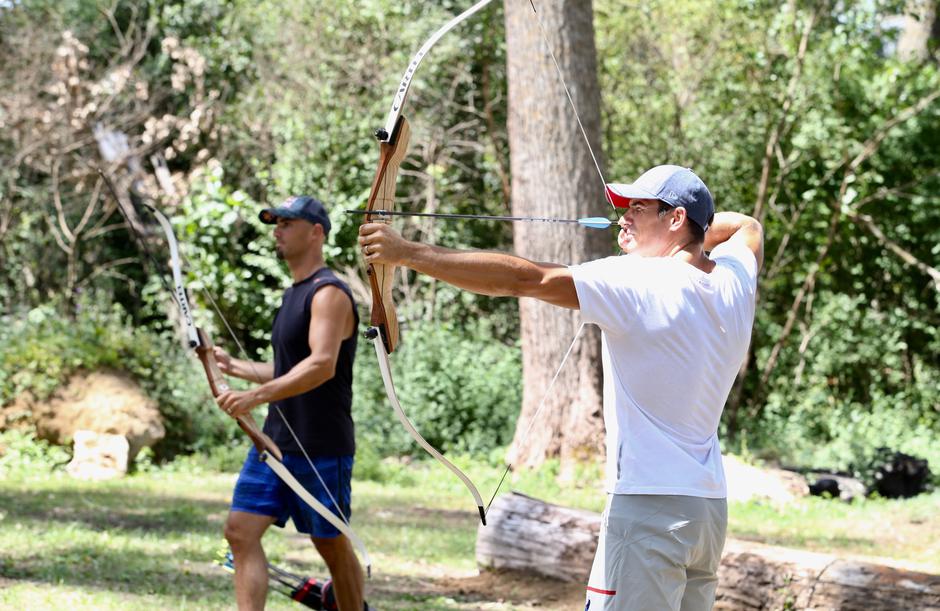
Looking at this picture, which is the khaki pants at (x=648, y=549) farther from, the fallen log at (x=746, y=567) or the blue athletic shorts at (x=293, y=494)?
the fallen log at (x=746, y=567)

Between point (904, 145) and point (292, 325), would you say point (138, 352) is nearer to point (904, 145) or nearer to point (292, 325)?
point (292, 325)

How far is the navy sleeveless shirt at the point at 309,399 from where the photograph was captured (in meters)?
4.39

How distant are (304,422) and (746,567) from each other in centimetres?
244

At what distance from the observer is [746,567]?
5.55 metres

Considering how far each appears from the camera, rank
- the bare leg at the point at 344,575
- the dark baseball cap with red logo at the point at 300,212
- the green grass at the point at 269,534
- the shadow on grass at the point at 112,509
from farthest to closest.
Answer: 1. the shadow on grass at the point at 112,509
2. the green grass at the point at 269,534
3. the dark baseball cap with red logo at the point at 300,212
4. the bare leg at the point at 344,575

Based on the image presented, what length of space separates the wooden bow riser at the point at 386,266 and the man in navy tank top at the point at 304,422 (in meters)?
1.01

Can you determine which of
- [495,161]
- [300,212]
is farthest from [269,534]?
[495,161]

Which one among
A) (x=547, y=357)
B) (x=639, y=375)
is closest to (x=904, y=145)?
(x=547, y=357)

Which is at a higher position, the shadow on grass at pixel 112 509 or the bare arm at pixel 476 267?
the bare arm at pixel 476 267

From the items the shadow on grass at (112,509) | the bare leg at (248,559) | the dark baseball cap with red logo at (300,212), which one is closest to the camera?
the bare leg at (248,559)

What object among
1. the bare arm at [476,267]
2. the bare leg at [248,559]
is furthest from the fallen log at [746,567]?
the bare arm at [476,267]

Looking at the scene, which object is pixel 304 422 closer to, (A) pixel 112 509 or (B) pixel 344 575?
(B) pixel 344 575

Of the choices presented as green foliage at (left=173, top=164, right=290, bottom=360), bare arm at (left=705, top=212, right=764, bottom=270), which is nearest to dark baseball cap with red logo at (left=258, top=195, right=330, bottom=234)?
bare arm at (left=705, top=212, right=764, bottom=270)

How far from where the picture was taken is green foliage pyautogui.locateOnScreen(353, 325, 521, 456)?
11508mm
